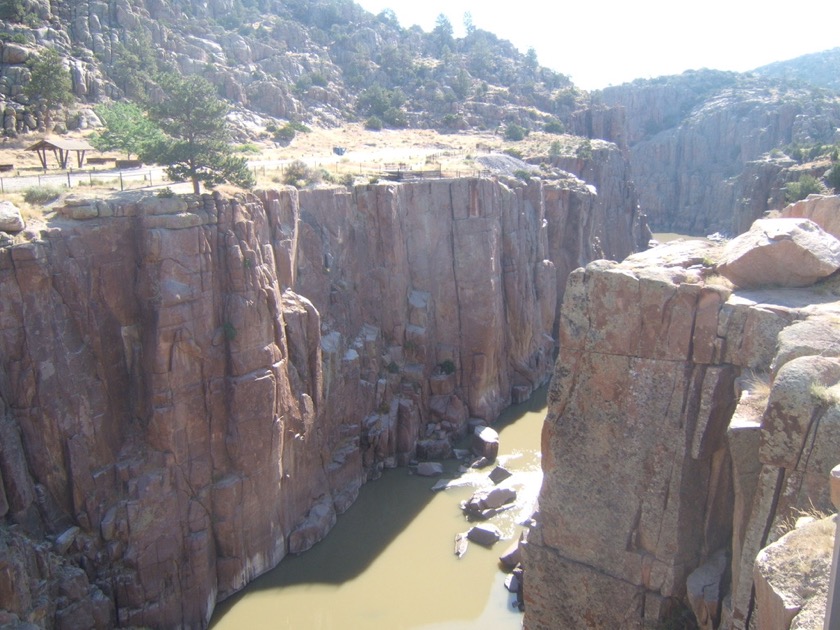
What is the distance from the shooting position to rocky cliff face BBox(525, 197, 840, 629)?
11.1 meters

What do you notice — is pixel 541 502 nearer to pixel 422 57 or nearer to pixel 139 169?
pixel 139 169

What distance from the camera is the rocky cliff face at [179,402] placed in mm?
18781

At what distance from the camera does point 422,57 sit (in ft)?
343

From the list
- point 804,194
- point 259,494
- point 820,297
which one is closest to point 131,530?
point 259,494

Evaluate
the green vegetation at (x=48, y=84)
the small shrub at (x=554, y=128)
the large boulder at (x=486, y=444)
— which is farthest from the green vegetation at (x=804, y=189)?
the green vegetation at (x=48, y=84)

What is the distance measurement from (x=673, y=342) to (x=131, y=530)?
15.8 m

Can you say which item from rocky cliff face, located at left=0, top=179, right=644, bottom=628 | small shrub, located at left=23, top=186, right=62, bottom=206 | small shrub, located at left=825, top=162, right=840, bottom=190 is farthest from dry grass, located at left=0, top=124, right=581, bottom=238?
small shrub, located at left=825, top=162, right=840, bottom=190

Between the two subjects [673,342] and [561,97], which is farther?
[561,97]

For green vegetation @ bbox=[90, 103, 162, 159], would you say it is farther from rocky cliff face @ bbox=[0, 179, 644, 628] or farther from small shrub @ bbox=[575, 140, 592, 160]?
small shrub @ bbox=[575, 140, 592, 160]

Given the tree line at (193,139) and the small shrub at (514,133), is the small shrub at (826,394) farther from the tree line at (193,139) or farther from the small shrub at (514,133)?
the small shrub at (514,133)

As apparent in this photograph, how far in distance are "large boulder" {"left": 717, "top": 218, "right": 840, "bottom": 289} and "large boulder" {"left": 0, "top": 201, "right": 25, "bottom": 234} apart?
17.7 meters

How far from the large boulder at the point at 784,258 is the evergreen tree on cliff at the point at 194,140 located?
18.0 meters

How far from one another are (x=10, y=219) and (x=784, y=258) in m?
18.7

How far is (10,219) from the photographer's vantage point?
62.3 ft
